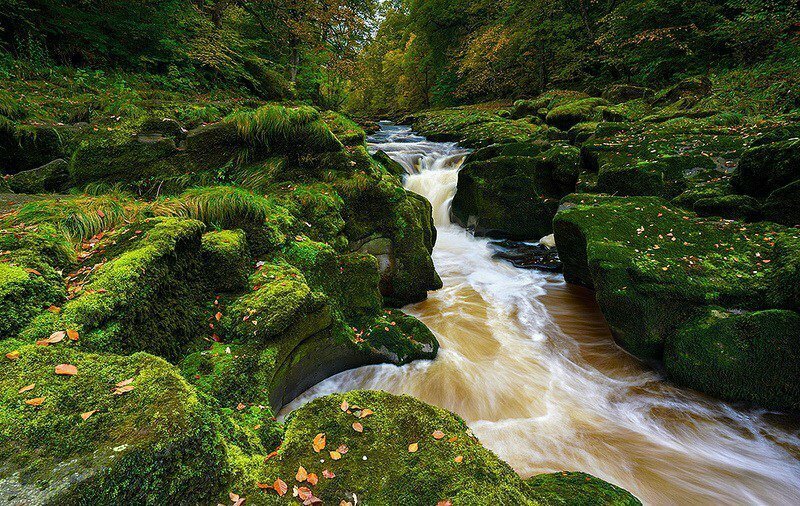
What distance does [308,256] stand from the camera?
13.7 ft

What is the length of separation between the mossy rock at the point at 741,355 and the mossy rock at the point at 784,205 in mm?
2250

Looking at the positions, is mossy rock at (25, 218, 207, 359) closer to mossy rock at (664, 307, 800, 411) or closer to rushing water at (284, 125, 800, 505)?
rushing water at (284, 125, 800, 505)

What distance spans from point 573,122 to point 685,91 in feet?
15.2

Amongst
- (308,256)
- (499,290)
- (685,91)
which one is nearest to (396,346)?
(308,256)

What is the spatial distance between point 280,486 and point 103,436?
30.1 inches

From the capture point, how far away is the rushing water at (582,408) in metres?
3.31

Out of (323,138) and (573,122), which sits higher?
(573,122)

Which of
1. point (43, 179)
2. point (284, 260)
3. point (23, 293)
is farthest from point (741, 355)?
point (43, 179)

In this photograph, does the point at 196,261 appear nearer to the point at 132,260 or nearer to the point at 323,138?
the point at 132,260

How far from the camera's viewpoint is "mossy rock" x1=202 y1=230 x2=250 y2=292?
10.6ft

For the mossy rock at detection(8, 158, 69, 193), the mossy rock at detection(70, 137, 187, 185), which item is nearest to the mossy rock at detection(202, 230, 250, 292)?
the mossy rock at detection(70, 137, 187, 185)

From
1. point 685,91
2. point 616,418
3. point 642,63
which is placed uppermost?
point 642,63

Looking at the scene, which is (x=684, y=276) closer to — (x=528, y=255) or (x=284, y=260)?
(x=528, y=255)

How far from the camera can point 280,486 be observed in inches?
60.9
